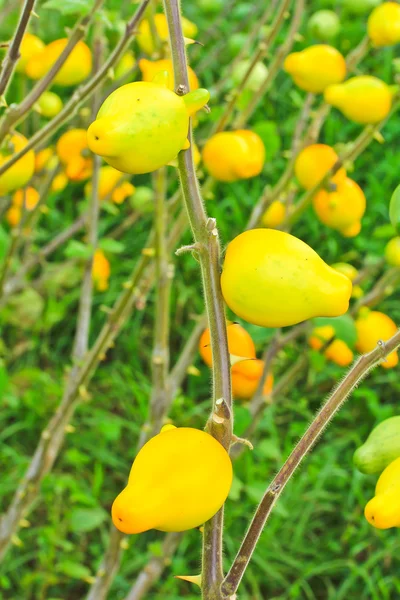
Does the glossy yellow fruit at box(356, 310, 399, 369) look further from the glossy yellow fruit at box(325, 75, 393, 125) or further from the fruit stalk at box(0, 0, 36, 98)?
the fruit stalk at box(0, 0, 36, 98)

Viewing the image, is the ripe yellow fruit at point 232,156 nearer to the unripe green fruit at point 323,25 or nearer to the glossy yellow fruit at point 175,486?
the unripe green fruit at point 323,25

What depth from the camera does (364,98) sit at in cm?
90

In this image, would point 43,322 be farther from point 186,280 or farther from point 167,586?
point 167,586

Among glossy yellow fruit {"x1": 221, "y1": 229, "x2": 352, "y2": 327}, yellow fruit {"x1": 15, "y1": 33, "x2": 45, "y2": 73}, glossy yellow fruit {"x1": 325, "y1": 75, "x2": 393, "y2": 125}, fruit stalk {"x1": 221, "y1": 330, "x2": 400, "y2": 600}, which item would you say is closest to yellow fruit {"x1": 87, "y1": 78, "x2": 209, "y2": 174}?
glossy yellow fruit {"x1": 221, "y1": 229, "x2": 352, "y2": 327}

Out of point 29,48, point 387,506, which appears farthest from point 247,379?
point 387,506

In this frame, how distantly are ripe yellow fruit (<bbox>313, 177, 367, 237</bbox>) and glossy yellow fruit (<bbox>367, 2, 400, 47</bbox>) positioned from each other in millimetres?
175

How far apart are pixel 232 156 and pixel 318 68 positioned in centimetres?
14

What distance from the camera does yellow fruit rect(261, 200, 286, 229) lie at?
3.76ft

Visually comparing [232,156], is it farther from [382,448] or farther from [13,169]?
[382,448]

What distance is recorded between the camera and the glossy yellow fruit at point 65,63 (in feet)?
3.23

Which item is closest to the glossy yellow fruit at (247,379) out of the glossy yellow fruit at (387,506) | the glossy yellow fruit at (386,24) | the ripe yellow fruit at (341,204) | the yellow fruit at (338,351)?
the yellow fruit at (338,351)

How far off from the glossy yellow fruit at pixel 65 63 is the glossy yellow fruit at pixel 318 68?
258mm

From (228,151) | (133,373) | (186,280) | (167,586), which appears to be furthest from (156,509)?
(186,280)

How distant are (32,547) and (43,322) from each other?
0.49 m
